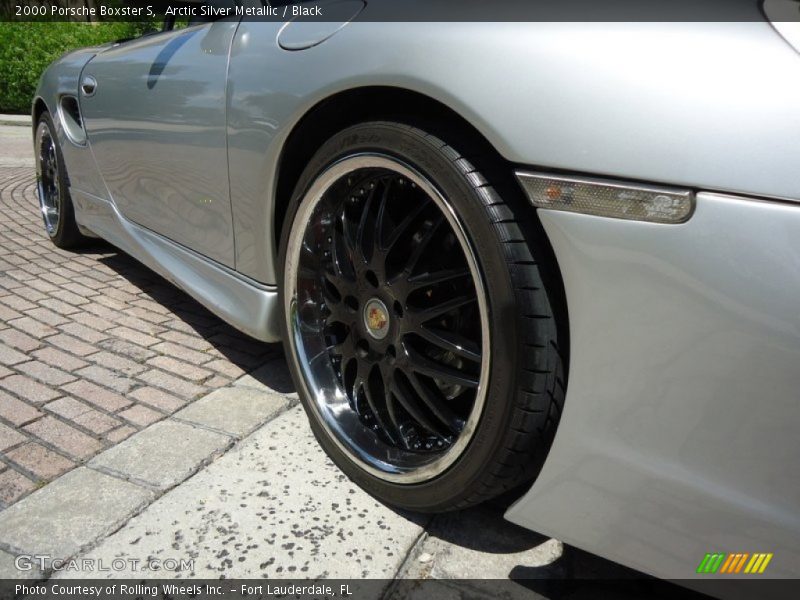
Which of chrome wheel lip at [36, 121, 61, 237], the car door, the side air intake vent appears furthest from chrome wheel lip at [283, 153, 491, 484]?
chrome wheel lip at [36, 121, 61, 237]

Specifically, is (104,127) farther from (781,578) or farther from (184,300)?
(781,578)

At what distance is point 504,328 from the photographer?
137 centimetres

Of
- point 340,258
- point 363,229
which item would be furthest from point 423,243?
point 340,258

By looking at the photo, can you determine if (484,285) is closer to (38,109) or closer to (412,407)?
(412,407)

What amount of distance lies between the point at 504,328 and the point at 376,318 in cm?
53

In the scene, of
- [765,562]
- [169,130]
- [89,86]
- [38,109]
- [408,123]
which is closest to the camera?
[765,562]

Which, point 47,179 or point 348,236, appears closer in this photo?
point 348,236

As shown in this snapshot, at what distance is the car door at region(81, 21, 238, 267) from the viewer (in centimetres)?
217

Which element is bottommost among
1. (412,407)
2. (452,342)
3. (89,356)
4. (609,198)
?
(89,356)

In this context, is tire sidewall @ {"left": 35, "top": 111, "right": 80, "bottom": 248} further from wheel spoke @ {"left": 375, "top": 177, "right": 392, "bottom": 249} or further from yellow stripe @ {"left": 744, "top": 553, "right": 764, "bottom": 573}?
yellow stripe @ {"left": 744, "top": 553, "right": 764, "bottom": 573}

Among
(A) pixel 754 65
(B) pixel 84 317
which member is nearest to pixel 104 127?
(B) pixel 84 317

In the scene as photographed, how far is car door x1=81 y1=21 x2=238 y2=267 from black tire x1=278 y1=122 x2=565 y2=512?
0.87 metres

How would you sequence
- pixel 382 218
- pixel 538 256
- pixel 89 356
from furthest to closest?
1. pixel 89 356
2. pixel 382 218
3. pixel 538 256

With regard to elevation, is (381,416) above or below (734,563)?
below
